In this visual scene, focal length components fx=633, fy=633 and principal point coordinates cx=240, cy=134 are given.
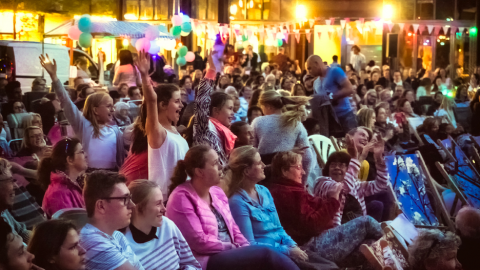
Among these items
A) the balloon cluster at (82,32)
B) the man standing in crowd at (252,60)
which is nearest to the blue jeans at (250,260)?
the balloon cluster at (82,32)

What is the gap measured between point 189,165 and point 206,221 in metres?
0.36

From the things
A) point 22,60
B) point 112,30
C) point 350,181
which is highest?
point 112,30

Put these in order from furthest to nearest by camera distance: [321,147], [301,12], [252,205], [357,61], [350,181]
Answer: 1. [301,12]
2. [357,61]
3. [321,147]
4. [350,181]
5. [252,205]

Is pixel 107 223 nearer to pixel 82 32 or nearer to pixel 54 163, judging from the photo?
pixel 54 163

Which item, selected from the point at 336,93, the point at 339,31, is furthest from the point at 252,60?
the point at 336,93

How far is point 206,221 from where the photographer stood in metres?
3.83

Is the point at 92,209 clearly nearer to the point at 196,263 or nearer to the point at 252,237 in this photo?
the point at 196,263

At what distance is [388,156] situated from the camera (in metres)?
6.44

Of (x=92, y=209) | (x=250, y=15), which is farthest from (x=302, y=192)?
(x=250, y=15)

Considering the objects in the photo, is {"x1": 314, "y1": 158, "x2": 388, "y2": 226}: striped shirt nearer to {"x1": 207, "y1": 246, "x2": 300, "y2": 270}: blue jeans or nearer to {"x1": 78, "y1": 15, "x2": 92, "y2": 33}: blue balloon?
{"x1": 207, "y1": 246, "x2": 300, "y2": 270}: blue jeans

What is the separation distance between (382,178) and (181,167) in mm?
2253

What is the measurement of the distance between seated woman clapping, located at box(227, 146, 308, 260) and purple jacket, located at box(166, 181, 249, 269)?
0.34m

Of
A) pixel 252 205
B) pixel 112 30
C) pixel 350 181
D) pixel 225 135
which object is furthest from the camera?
pixel 112 30

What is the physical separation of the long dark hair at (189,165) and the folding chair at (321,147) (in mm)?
2768
